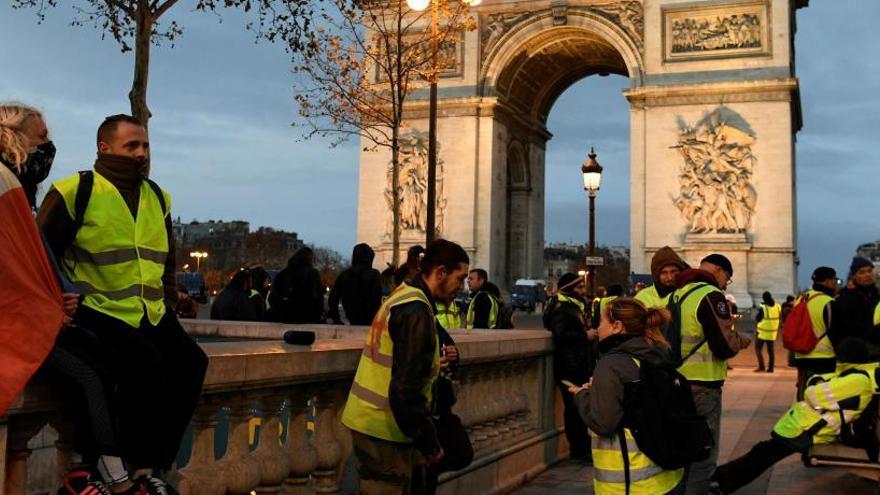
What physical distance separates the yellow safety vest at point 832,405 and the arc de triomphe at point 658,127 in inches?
761

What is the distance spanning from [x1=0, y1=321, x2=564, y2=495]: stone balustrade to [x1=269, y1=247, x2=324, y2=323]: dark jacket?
2800mm

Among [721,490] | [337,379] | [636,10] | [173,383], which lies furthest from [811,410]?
[636,10]

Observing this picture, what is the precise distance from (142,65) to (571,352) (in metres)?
4.46

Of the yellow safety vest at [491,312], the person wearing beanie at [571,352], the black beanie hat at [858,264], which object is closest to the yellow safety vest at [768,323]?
the yellow safety vest at [491,312]

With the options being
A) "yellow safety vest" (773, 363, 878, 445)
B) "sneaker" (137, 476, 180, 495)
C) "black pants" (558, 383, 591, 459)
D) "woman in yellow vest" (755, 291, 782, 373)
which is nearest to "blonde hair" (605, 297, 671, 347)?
"yellow safety vest" (773, 363, 878, 445)

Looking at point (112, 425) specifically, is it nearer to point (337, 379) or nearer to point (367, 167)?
point (337, 379)

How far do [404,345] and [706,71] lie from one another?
24.5 metres

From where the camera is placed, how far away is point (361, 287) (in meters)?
8.53

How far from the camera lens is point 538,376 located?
6.96 meters

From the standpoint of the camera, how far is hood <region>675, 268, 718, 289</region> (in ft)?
19.2

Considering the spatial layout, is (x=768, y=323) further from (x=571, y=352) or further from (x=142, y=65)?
(x=142, y=65)

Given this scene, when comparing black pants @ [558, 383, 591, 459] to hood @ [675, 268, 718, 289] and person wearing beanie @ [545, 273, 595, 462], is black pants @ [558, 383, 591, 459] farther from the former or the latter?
hood @ [675, 268, 718, 289]

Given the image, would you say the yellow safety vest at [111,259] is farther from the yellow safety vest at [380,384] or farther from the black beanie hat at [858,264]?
the black beanie hat at [858,264]

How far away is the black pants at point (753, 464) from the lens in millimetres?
5430
